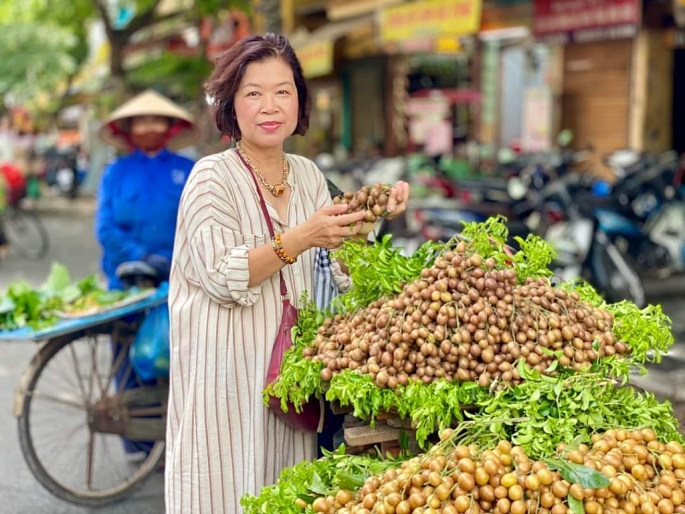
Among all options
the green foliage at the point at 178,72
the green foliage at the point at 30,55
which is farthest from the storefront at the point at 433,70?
the green foliage at the point at 30,55

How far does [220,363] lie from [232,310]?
17 cm

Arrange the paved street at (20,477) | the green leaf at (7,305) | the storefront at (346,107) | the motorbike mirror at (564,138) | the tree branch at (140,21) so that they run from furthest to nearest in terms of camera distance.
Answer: the storefront at (346,107), the tree branch at (140,21), the motorbike mirror at (564,138), the paved street at (20,477), the green leaf at (7,305)

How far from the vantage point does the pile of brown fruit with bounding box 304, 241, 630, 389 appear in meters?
2.14

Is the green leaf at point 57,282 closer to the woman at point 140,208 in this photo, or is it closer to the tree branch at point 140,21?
the woman at point 140,208

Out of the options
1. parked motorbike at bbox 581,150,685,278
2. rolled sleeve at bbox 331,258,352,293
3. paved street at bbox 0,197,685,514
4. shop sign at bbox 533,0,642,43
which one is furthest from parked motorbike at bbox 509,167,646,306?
rolled sleeve at bbox 331,258,352,293

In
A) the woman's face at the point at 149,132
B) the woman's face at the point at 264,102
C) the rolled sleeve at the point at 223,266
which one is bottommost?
the rolled sleeve at the point at 223,266

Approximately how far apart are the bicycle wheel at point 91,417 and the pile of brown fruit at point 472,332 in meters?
1.82

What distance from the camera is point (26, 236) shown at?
465 inches

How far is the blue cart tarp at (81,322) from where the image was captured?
3.48 m

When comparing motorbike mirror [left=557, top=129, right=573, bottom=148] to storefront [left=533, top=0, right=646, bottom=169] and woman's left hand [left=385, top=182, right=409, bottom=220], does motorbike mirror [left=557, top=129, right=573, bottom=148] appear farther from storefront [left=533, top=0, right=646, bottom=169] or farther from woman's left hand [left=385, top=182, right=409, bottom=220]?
woman's left hand [left=385, top=182, right=409, bottom=220]

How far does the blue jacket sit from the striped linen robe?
5.45 feet

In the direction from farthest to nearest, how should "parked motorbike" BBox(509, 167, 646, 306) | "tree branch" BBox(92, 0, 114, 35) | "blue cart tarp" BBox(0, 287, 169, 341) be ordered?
"tree branch" BBox(92, 0, 114, 35)
"parked motorbike" BBox(509, 167, 646, 306)
"blue cart tarp" BBox(0, 287, 169, 341)

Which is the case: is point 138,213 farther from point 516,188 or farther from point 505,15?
point 505,15

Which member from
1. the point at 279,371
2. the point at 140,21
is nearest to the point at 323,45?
the point at 140,21
